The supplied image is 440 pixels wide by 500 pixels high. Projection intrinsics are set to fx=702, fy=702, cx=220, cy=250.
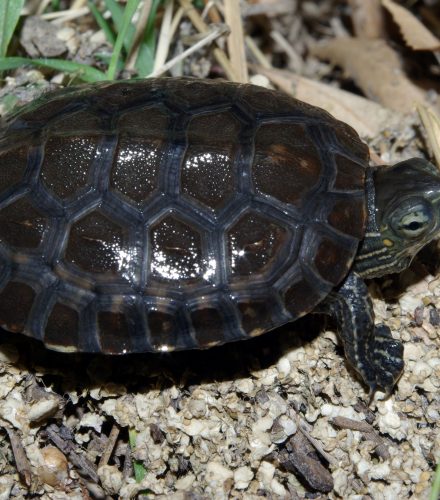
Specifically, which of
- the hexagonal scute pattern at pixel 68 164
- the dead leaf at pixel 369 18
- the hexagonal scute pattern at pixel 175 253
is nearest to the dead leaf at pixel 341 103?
the dead leaf at pixel 369 18

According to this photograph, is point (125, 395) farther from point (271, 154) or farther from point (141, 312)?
point (271, 154)

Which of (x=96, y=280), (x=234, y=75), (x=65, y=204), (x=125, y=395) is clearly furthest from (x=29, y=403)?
(x=234, y=75)

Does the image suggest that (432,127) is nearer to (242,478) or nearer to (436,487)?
(436,487)

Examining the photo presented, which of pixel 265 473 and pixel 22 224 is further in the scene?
pixel 265 473

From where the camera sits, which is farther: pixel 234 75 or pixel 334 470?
pixel 234 75

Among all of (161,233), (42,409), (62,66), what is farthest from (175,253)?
(62,66)

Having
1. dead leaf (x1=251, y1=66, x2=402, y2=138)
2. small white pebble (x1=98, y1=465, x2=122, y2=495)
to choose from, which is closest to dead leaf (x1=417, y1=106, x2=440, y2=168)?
dead leaf (x1=251, y1=66, x2=402, y2=138)
